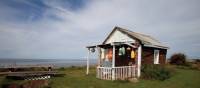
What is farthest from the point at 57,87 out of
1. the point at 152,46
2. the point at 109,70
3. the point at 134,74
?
the point at 152,46

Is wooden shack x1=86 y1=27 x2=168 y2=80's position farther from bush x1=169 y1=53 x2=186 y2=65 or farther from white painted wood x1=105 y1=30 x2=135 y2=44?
bush x1=169 y1=53 x2=186 y2=65

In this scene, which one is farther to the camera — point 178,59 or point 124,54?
point 178,59

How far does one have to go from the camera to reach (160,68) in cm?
1591

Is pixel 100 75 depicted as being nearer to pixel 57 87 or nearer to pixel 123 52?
pixel 123 52

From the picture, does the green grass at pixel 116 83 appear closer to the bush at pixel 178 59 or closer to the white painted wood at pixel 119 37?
the white painted wood at pixel 119 37

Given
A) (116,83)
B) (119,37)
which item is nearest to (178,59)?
(119,37)

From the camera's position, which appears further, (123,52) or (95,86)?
(123,52)

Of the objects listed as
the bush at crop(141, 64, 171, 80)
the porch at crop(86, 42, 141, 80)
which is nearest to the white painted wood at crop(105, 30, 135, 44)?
the porch at crop(86, 42, 141, 80)

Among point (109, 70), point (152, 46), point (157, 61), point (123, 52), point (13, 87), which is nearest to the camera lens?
point (13, 87)

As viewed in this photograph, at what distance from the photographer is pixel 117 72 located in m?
15.2

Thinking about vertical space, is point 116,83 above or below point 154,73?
below

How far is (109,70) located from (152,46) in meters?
6.14

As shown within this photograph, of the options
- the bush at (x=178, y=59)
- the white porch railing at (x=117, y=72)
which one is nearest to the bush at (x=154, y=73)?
the white porch railing at (x=117, y=72)

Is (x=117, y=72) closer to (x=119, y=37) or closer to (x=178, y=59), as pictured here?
(x=119, y=37)
